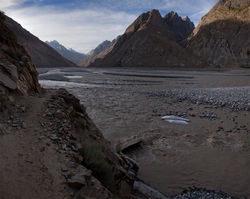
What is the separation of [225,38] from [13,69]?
84183mm

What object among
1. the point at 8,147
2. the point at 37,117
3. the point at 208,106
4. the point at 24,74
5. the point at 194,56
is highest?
the point at 194,56

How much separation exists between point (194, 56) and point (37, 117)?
8264 centimetres

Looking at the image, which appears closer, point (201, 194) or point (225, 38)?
point (201, 194)

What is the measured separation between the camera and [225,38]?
7325 centimetres

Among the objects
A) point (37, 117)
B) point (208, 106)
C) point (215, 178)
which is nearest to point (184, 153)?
point (215, 178)

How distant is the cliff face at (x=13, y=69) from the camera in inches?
131

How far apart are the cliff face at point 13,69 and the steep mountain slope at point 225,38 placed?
76.5 m

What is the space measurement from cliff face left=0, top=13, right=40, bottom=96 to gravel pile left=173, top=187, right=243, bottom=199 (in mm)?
3707

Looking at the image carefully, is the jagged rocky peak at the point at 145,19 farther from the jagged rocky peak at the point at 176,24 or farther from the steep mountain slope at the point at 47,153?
the steep mountain slope at the point at 47,153

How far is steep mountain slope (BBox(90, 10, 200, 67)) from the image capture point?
259 ft

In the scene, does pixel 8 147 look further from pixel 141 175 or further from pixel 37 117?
pixel 141 175

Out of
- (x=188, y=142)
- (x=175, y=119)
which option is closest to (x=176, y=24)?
(x=175, y=119)

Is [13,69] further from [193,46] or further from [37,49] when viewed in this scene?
[37,49]

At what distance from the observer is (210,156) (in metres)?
5.30
